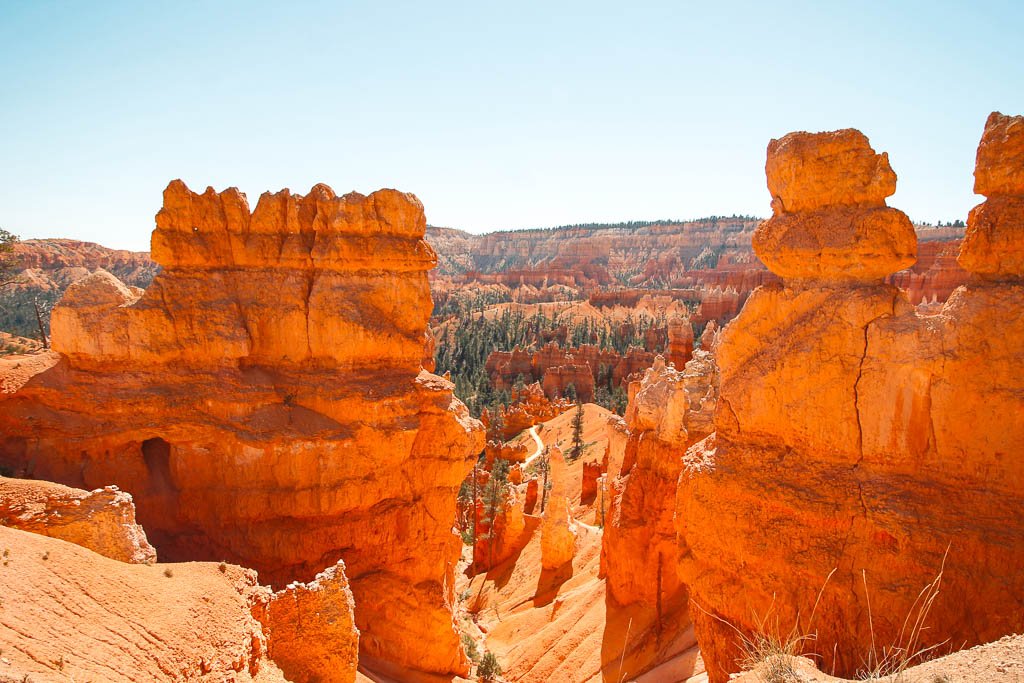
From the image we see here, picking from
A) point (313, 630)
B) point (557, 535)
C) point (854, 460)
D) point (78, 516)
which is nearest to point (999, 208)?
point (854, 460)

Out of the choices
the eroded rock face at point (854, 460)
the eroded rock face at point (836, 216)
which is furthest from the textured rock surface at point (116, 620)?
the eroded rock face at point (836, 216)

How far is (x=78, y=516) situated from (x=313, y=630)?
3.39 meters

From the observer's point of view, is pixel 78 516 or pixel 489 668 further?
pixel 489 668

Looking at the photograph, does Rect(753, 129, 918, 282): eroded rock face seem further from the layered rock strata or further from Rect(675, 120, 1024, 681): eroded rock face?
the layered rock strata

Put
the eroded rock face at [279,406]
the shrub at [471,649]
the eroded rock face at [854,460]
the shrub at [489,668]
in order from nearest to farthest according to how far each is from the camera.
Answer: the eroded rock face at [854,460] → the eroded rock face at [279,406] → the shrub at [489,668] → the shrub at [471,649]

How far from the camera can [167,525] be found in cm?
1118

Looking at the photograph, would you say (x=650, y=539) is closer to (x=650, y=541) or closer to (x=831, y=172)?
(x=650, y=541)

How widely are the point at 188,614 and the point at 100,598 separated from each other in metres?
0.95

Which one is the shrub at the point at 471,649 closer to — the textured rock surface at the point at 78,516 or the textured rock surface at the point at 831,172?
the textured rock surface at the point at 78,516

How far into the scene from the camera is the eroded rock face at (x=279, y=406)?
11.2 m

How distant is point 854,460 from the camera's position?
7.97m

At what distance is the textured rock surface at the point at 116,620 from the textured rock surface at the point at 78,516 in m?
0.46

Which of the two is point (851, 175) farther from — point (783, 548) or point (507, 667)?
point (507, 667)

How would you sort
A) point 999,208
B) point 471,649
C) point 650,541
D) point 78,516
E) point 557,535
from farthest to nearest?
1. point 557,535
2. point 471,649
3. point 650,541
4. point 78,516
5. point 999,208
